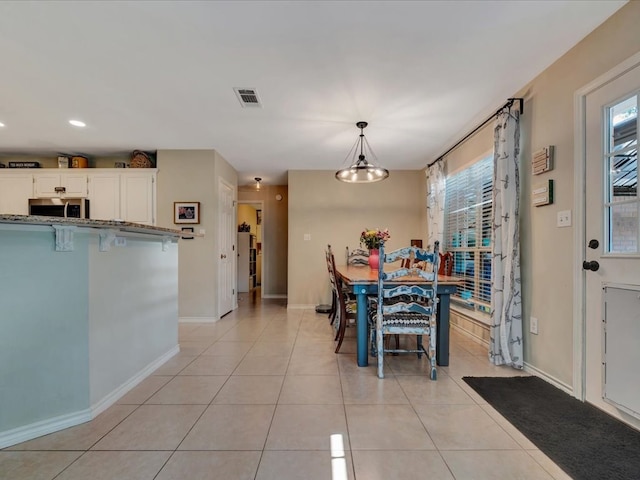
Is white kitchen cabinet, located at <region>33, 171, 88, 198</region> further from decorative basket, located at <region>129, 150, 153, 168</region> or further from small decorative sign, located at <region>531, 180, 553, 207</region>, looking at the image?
small decorative sign, located at <region>531, 180, 553, 207</region>

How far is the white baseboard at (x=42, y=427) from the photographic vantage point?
1551 millimetres

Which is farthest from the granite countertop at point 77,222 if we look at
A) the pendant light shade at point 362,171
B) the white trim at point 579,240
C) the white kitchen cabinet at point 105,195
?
the white trim at point 579,240

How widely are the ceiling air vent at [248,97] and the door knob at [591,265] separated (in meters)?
2.87

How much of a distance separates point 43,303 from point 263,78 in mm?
2174

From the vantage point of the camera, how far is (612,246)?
1809 millimetres

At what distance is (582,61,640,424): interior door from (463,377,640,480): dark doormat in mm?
157

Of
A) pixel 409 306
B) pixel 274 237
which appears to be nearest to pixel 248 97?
pixel 409 306

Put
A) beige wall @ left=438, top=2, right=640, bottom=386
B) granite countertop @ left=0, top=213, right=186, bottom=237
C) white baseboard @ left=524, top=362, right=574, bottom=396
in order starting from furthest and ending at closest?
white baseboard @ left=524, top=362, right=574, bottom=396 → beige wall @ left=438, top=2, right=640, bottom=386 → granite countertop @ left=0, top=213, right=186, bottom=237

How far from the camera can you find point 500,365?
260cm

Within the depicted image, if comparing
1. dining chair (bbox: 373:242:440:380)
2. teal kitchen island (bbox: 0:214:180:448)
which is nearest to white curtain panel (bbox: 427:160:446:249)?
dining chair (bbox: 373:242:440:380)

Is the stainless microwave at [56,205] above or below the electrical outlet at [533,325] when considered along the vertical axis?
above

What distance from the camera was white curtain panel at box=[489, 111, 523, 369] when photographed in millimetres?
2510

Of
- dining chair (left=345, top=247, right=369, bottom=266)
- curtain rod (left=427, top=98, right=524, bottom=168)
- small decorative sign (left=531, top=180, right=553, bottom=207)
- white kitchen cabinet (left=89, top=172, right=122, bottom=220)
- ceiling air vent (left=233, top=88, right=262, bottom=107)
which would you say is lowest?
dining chair (left=345, top=247, right=369, bottom=266)

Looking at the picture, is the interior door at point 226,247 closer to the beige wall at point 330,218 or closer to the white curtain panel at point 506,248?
the beige wall at point 330,218
